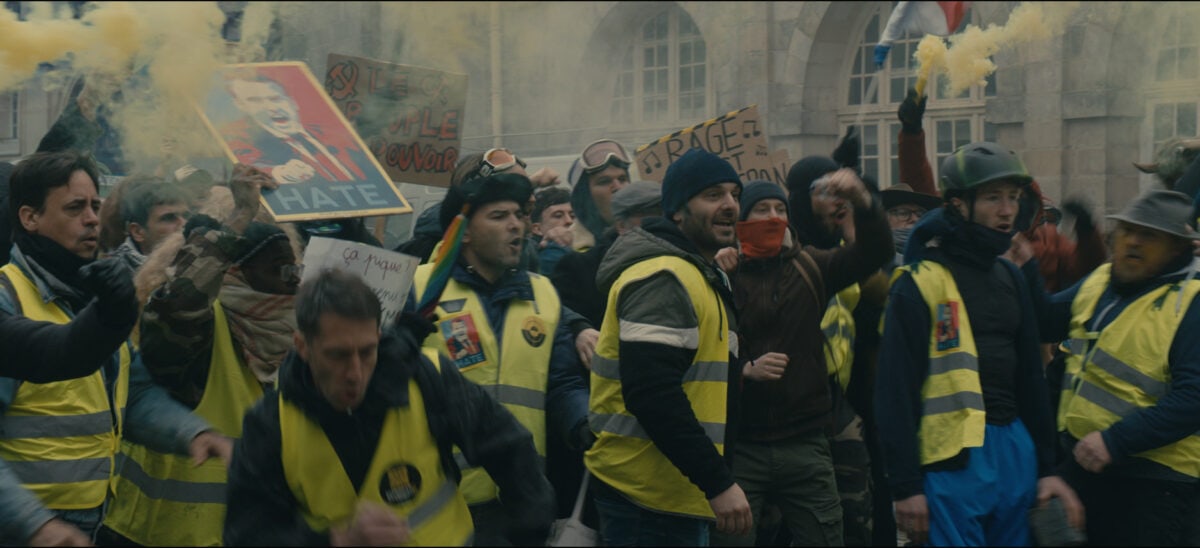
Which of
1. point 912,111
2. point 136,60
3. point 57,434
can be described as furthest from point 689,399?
point 136,60

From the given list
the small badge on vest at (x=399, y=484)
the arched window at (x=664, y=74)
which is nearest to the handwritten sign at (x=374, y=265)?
the small badge on vest at (x=399, y=484)

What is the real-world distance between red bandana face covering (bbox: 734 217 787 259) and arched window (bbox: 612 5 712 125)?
12.5m

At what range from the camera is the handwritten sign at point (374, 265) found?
413 cm

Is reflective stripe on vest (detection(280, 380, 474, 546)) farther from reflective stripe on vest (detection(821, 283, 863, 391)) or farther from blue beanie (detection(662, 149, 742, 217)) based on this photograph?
reflective stripe on vest (detection(821, 283, 863, 391))

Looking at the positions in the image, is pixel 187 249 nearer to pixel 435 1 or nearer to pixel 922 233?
pixel 922 233

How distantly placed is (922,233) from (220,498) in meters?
2.63

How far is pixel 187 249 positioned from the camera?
4.50 meters

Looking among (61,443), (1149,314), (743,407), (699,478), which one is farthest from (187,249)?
(1149,314)

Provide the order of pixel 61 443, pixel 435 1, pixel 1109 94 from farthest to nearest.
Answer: pixel 435 1, pixel 1109 94, pixel 61 443

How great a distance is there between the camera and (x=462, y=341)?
15.9 ft

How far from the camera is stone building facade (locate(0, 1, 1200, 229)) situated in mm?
13469

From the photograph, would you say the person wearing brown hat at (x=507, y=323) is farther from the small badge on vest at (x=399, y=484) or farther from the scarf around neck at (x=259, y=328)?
the small badge on vest at (x=399, y=484)

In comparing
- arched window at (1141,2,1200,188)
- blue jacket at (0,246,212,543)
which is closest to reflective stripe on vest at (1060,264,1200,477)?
blue jacket at (0,246,212,543)

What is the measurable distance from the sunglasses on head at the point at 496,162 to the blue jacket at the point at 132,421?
1.97m
